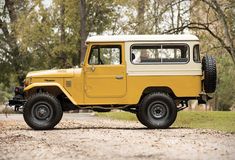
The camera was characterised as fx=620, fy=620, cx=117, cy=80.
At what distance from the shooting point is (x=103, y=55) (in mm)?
17859

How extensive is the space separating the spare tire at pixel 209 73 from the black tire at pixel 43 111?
4.21 meters

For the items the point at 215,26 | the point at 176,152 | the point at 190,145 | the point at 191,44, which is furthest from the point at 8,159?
the point at 215,26

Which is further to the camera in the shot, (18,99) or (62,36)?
(62,36)

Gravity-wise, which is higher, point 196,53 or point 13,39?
point 13,39

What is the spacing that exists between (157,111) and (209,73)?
1.86 meters

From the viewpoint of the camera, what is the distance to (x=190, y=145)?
12.0m

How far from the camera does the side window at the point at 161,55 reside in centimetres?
1773

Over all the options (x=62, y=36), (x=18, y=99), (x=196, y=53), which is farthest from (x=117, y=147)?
(x=62, y=36)

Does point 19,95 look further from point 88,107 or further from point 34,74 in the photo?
point 88,107

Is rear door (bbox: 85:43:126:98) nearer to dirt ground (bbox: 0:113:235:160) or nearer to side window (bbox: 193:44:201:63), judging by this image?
side window (bbox: 193:44:201:63)

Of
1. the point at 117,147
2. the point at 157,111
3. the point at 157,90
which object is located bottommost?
the point at 117,147

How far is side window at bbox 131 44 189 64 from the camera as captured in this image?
17734 millimetres

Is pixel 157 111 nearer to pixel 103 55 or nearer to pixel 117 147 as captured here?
pixel 103 55

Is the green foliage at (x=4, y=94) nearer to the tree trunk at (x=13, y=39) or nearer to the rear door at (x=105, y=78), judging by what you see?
the tree trunk at (x=13, y=39)
